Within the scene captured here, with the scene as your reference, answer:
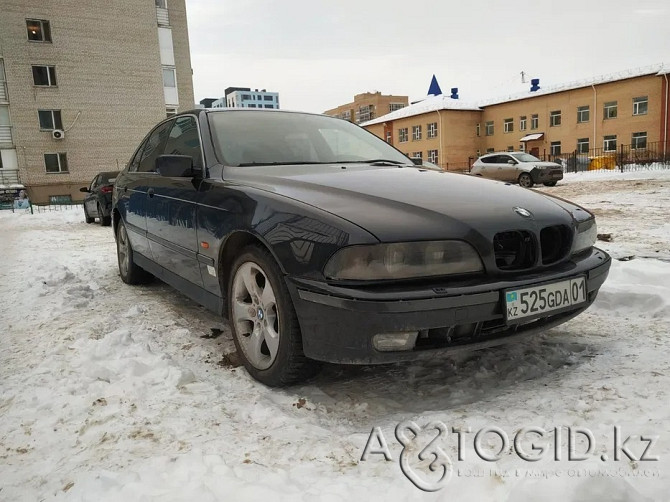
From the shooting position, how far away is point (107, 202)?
12094 millimetres

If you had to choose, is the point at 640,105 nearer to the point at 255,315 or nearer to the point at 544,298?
the point at 544,298

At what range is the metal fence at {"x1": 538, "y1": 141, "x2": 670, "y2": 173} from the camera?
25536 mm

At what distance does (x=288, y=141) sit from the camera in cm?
348

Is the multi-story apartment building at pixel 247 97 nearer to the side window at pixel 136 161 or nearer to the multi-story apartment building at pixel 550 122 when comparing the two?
the multi-story apartment building at pixel 550 122

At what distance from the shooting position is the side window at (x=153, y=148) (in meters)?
4.19

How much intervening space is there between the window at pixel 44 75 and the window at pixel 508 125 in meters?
33.2

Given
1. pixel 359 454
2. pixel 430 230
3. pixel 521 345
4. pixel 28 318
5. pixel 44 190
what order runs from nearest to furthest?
pixel 359 454
pixel 430 230
pixel 521 345
pixel 28 318
pixel 44 190

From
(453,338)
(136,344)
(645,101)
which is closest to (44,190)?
(136,344)

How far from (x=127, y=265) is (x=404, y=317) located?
3.75 meters

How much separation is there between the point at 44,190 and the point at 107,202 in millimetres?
17823

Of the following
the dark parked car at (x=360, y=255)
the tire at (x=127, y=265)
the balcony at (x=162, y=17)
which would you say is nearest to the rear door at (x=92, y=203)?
the tire at (x=127, y=265)

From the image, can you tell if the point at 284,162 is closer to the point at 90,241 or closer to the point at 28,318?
the point at 28,318
